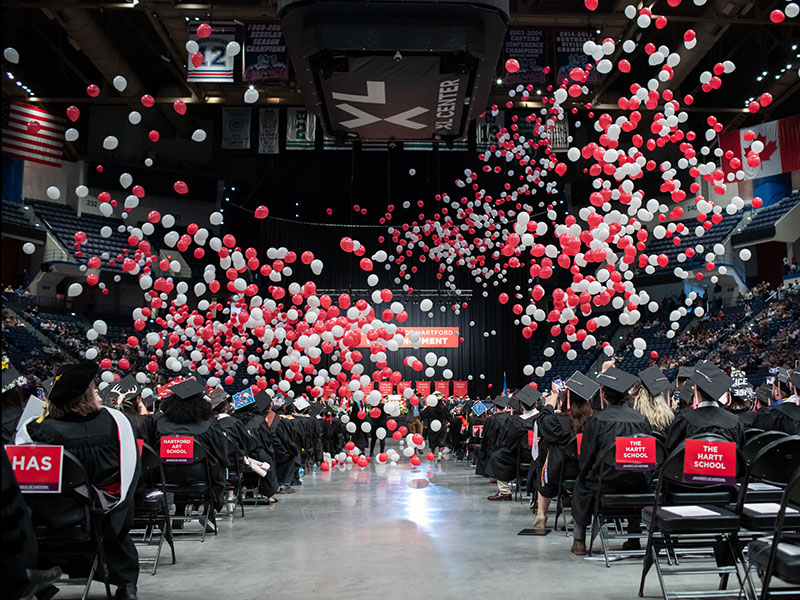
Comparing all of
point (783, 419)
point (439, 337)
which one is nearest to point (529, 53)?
point (783, 419)

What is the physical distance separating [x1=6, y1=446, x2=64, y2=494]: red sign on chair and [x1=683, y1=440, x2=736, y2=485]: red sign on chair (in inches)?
127

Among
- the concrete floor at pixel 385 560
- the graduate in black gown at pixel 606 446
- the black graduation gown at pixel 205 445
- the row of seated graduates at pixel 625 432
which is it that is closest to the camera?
the concrete floor at pixel 385 560

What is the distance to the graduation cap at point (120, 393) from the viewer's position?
21.9ft

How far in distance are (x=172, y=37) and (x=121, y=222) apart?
11.1 metres

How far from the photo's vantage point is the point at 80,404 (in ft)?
12.0

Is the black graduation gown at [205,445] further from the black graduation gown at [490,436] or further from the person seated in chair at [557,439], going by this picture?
the black graduation gown at [490,436]

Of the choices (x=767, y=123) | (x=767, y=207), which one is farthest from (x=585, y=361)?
(x=767, y=123)

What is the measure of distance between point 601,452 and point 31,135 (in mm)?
21449

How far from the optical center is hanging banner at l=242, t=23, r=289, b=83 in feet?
47.3

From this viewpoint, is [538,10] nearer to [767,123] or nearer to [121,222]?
[767,123]

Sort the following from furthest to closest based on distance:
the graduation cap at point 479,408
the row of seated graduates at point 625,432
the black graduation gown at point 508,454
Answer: the graduation cap at point 479,408, the black graduation gown at point 508,454, the row of seated graduates at point 625,432

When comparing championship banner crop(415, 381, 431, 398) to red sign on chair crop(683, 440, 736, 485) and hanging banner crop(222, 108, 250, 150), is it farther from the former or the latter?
red sign on chair crop(683, 440, 736, 485)

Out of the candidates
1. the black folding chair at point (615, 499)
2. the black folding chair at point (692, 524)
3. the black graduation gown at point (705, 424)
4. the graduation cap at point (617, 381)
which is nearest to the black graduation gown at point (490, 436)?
the graduation cap at point (617, 381)

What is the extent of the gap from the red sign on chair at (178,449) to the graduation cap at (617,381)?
3.21 meters
